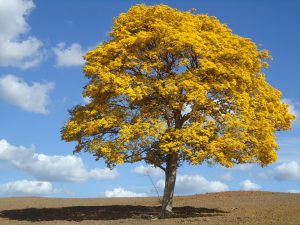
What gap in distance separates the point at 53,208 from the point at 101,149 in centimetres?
1318

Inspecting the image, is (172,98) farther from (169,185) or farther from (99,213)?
(99,213)

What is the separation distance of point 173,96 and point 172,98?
1.24 feet

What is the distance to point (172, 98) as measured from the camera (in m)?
29.5

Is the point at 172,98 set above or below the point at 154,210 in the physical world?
above

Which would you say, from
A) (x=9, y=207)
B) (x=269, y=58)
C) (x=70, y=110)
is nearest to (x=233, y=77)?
(x=269, y=58)

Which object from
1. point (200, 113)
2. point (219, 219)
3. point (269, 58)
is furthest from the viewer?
point (269, 58)

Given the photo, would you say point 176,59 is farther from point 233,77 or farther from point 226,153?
point 226,153

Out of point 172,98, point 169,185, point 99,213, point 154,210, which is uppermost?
point 172,98

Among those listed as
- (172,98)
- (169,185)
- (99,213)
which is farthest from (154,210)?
(172,98)

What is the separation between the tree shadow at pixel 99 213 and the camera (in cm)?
3228

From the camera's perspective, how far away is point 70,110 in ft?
110

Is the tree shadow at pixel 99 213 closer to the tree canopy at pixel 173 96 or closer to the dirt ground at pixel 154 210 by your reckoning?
the dirt ground at pixel 154 210

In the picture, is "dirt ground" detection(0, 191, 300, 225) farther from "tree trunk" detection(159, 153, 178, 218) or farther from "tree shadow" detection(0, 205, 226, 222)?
"tree trunk" detection(159, 153, 178, 218)

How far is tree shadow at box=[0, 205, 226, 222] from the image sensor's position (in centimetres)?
3228
